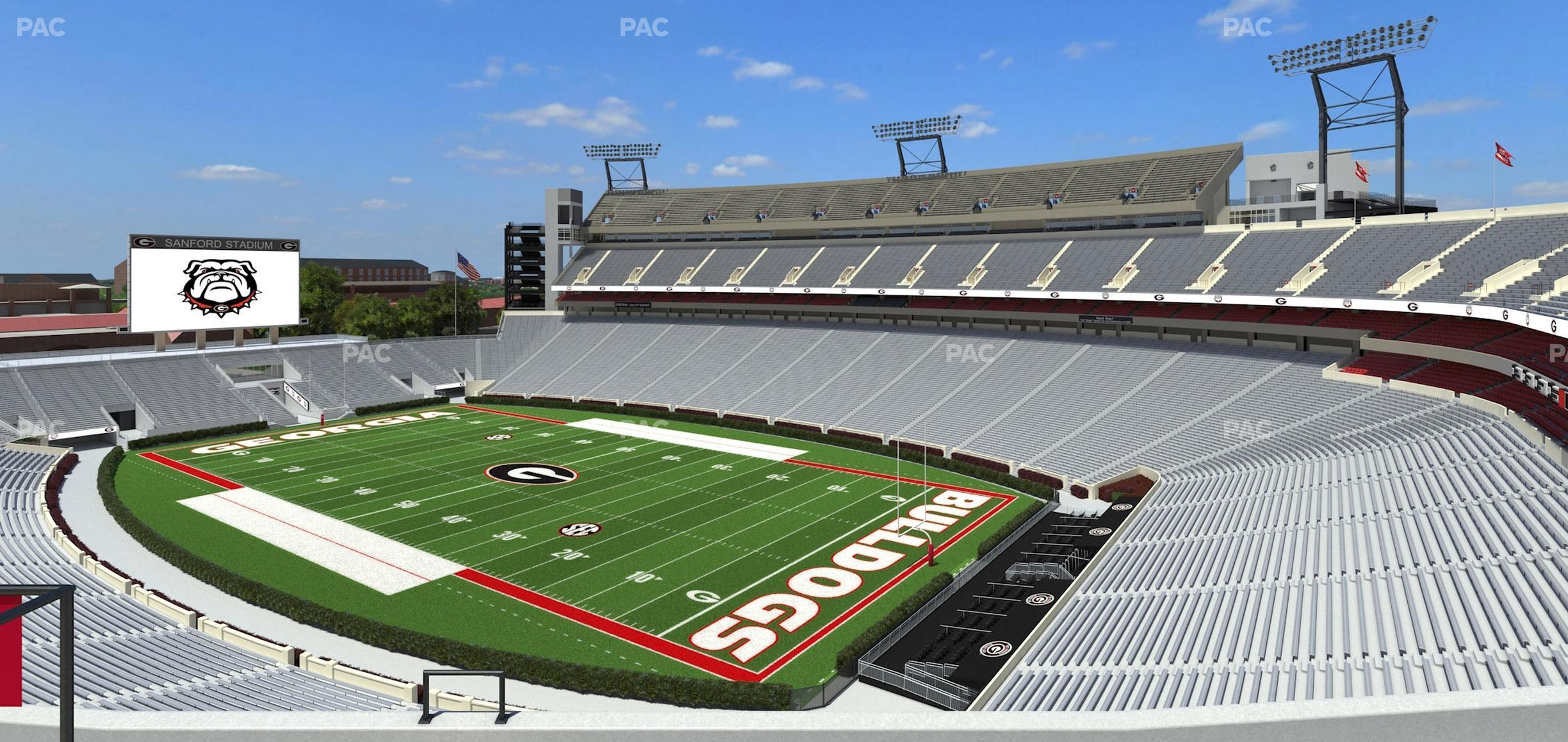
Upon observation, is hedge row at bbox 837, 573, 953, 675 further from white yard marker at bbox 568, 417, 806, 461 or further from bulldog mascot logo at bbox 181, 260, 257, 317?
bulldog mascot logo at bbox 181, 260, 257, 317

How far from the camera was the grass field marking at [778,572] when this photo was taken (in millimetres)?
19094

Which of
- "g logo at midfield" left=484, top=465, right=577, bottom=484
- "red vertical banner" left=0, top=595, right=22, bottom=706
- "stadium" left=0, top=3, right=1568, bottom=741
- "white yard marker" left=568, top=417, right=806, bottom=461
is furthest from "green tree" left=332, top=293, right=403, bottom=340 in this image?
"red vertical banner" left=0, top=595, right=22, bottom=706

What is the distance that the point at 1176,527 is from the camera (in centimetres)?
2048

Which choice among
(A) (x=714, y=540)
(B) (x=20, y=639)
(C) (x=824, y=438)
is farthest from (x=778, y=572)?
(B) (x=20, y=639)

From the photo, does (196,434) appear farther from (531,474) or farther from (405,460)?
(531,474)

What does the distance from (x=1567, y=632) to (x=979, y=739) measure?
8.92 meters

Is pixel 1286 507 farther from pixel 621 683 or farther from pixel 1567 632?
pixel 621 683

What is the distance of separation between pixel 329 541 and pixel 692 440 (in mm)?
16516

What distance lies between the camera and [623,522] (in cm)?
2572

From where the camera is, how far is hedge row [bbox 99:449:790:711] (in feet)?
48.4

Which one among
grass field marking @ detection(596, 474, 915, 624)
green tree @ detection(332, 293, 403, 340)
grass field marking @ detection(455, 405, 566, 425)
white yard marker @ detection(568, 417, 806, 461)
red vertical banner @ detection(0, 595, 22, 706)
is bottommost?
grass field marking @ detection(596, 474, 915, 624)

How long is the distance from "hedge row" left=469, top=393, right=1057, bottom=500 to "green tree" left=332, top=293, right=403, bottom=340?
20131mm

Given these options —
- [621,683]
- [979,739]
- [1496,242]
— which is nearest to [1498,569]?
[979,739]

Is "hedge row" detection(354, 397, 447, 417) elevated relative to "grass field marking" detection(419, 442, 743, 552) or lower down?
elevated
